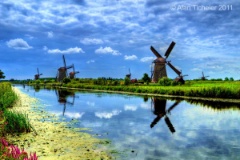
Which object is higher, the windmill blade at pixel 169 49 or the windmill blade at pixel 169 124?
the windmill blade at pixel 169 49

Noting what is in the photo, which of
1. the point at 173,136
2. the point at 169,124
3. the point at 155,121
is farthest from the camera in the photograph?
the point at 155,121

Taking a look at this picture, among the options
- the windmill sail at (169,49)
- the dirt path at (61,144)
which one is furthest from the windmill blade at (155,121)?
the windmill sail at (169,49)

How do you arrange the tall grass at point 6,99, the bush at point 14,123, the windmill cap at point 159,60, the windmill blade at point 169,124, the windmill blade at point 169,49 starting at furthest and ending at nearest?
the windmill blade at point 169,49 < the windmill cap at point 159,60 < the tall grass at point 6,99 < the windmill blade at point 169,124 < the bush at point 14,123

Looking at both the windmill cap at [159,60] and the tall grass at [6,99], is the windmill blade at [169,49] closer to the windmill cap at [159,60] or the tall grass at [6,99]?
the windmill cap at [159,60]

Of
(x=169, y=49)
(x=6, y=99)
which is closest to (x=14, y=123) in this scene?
(x=6, y=99)

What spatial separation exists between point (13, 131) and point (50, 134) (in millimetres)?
1813

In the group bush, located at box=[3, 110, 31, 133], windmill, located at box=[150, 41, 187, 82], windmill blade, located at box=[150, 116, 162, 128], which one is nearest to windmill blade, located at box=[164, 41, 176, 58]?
windmill, located at box=[150, 41, 187, 82]

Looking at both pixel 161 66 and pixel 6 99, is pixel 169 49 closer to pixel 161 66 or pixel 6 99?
pixel 161 66

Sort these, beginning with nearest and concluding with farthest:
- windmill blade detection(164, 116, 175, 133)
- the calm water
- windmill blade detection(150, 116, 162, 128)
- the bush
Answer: the calm water < the bush < windmill blade detection(164, 116, 175, 133) < windmill blade detection(150, 116, 162, 128)

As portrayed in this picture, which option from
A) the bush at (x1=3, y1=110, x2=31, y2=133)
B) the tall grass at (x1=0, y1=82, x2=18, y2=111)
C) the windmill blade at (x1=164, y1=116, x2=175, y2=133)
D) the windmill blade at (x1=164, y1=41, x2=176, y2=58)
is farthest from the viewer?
the windmill blade at (x1=164, y1=41, x2=176, y2=58)

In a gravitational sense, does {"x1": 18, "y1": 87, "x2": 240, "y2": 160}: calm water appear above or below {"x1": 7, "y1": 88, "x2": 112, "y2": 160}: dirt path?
below

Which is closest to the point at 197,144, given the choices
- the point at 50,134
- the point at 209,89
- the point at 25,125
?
the point at 50,134

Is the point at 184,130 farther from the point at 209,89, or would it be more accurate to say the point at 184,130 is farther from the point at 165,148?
the point at 209,89

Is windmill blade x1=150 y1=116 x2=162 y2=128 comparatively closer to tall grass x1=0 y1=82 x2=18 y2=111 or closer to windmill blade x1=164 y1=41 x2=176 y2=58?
tall grass x1=0 y1=82 x2=18 y2=111
